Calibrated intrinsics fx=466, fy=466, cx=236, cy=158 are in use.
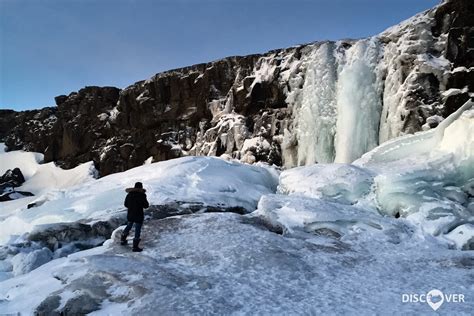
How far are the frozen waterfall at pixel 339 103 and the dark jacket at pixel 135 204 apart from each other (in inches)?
795

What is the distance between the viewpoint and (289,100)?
3822 cm

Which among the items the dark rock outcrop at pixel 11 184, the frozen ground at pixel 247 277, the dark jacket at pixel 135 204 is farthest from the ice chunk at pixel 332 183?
the dark rock outcrop at pixel 11 184

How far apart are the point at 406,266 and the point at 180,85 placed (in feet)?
135

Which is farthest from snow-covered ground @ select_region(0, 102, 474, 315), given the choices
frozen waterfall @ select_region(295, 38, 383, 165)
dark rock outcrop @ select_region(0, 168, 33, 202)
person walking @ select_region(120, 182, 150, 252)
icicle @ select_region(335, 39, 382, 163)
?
dark rock outcrop @ select_region(0, 168, 33, 202)

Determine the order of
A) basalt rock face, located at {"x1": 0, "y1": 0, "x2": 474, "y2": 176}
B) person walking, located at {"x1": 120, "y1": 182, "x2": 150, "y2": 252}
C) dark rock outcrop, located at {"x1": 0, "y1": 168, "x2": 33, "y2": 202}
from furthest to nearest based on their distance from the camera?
dark rock outcrop, located at {"x1": 0, "y1": 168, "x2": 33, "y2": 202}, basalt rock face, located at {"x1": 0, "y1": 0, "x2": 474, "y2": 176}, person walking, located at {"x1": 120, "y1": 182, "x2": 150, "y2": 252}

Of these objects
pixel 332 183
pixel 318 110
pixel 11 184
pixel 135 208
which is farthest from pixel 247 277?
pixel 11 184

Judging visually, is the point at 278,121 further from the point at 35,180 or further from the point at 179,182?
the point at 35,180

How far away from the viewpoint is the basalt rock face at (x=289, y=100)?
2995 centimetres

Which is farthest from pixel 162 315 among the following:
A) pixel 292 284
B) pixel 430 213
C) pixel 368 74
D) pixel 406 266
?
pixel 368 74

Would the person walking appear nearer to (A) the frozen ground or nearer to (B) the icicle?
(A) the frozen ground

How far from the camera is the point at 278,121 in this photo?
3897cm

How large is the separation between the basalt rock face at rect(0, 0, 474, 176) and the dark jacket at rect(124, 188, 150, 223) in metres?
20.3

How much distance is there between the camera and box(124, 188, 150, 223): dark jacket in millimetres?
12992

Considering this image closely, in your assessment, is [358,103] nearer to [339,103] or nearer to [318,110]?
[339,103]
